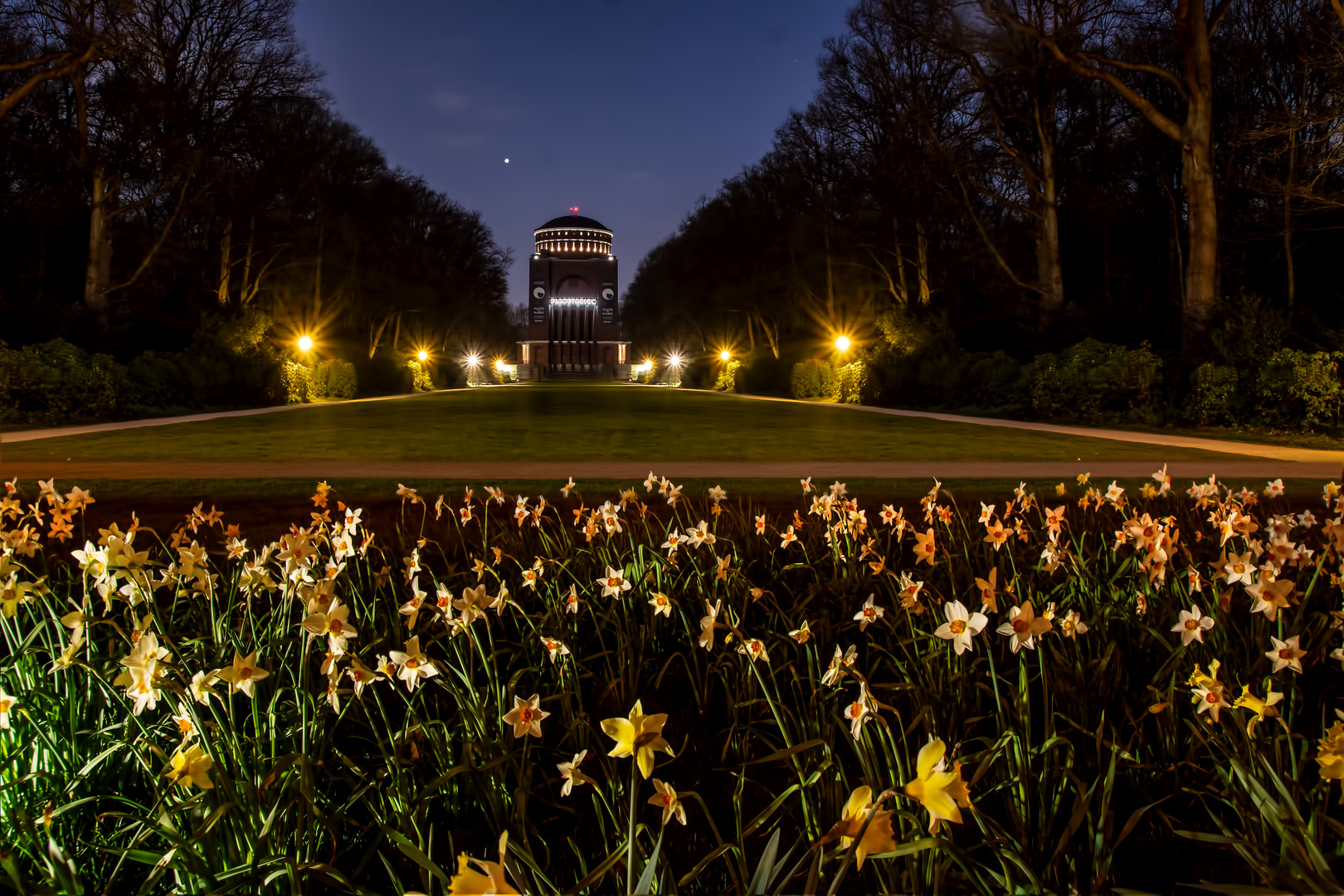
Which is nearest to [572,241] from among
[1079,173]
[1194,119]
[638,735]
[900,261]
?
[900,261]

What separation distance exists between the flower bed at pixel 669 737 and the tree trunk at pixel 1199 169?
17914mm

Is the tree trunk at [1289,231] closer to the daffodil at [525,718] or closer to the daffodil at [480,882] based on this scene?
the daffodil at [525,718]

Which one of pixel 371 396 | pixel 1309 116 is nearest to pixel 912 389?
pixel 1309 116

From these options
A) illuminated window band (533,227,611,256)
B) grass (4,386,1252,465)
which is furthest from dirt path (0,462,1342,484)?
illuminated window band (533,227,611,256)

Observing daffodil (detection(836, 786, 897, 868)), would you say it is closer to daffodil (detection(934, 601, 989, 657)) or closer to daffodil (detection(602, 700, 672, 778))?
daffodil (detection(602, 700, 672, 778))

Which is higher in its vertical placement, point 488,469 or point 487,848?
point 488,469

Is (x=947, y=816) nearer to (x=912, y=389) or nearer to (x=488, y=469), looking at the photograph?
(x=488, y=469)

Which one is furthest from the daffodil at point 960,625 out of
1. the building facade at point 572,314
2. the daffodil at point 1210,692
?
the building facade at point 572,314

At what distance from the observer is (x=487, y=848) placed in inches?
93.0

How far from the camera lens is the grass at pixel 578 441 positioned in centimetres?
1300

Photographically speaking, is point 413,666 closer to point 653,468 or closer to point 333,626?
point 333,626

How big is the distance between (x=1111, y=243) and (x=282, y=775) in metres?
33.8

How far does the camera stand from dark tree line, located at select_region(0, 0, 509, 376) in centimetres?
2306

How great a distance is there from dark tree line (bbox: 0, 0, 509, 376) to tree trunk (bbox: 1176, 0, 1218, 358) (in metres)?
22.7
